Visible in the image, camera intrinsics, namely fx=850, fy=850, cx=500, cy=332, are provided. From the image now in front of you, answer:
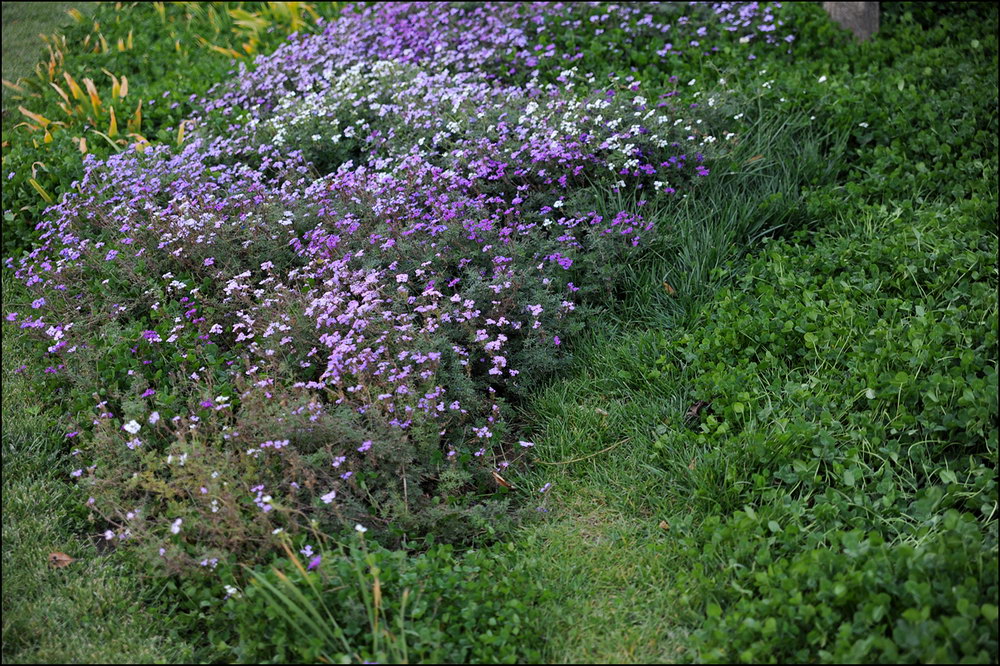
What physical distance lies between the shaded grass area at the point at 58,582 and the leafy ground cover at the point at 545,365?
0.09ft

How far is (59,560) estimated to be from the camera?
128 inches

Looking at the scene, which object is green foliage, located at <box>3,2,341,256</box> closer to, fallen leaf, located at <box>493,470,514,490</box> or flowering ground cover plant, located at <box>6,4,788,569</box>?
flowering ground cover plant, located at <box>6,4,788,569</box>

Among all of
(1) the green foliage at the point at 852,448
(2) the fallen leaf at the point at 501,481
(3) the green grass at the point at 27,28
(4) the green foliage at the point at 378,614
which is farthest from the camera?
(3) the green grass at the point at 27,28

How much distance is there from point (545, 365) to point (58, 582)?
7.23ft

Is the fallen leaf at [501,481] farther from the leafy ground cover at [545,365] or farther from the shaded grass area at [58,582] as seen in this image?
the shaded grass area at [58,582]

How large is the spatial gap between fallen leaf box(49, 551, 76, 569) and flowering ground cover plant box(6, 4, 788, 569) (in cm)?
20

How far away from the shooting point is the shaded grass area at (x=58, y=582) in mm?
2887

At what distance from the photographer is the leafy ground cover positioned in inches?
114

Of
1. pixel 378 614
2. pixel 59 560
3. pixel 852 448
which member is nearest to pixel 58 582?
pixel 59 560

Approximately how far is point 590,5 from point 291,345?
4228mm

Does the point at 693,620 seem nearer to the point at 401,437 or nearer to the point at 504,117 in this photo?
the point at 401,437

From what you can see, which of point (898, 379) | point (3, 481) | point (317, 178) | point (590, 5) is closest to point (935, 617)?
point (898, 379)

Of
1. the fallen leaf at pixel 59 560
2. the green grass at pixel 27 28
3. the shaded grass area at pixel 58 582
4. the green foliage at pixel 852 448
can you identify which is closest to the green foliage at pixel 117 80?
the green grass at pixel 27 28

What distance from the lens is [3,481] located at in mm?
3617
